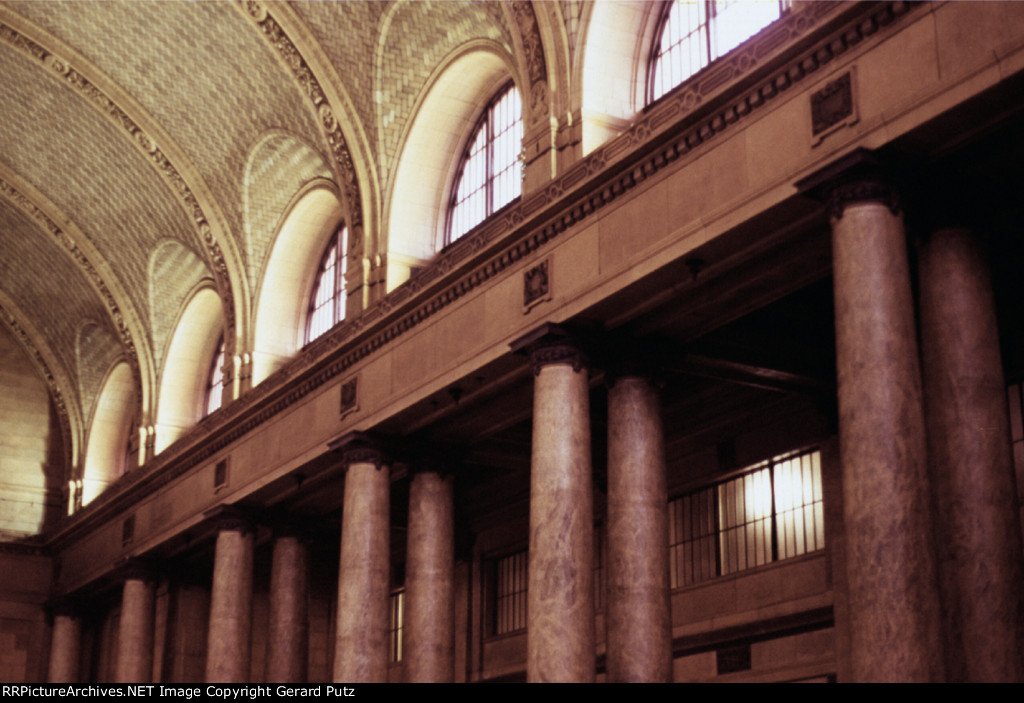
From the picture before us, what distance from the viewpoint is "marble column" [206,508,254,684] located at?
20.1m

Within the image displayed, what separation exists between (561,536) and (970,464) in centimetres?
426

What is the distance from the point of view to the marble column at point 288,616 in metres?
19.6

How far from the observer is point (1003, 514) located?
969 cm

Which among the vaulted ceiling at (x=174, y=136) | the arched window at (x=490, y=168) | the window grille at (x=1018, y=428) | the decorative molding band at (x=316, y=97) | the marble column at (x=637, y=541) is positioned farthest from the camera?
the decorative molding band at (x=316, y=97)

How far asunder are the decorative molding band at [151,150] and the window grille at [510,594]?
19.2ft

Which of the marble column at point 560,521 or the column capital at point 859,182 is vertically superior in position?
the column capital at point 859,182

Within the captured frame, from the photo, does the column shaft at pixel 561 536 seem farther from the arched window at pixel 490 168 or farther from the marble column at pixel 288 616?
the marble column at pixel 288 616

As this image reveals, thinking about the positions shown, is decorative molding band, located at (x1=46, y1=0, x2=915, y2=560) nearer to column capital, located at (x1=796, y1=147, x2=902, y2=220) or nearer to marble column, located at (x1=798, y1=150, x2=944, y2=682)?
column capital, located at (x1=796, y1=147, x2=902, y2=220)

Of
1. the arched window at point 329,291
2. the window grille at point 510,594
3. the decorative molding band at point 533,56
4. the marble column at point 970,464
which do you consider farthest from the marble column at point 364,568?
the marble column at point 970,464

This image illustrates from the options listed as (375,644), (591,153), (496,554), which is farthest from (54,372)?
(591,153)

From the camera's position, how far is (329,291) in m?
20.9

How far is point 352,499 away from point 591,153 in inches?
221

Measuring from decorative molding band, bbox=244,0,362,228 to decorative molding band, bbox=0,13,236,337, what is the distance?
12.5 feet
